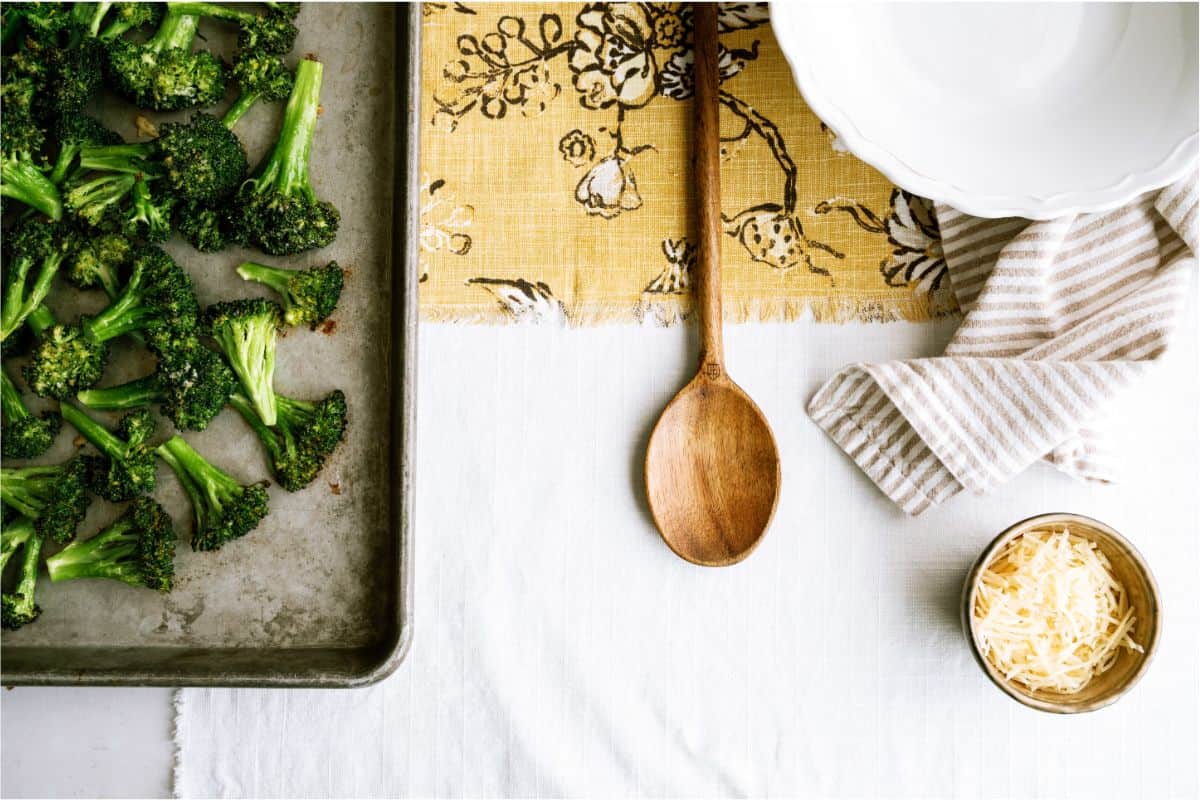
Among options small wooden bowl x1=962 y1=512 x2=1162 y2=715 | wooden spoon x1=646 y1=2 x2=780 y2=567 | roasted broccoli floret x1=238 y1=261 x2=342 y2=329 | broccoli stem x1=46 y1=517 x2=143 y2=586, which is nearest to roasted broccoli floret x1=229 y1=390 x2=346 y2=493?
roasted broccoli floret x1=238 y1=261 x2=342 y2=329

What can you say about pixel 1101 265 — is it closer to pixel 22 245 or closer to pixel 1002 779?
pixel 1002 779

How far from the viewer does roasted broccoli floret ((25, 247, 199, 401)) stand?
3.52 ft

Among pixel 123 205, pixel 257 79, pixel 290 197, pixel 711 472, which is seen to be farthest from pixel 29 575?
pixel 711 472

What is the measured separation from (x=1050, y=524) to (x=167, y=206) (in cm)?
121

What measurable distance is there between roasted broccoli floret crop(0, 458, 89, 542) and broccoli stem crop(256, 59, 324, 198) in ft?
1.49

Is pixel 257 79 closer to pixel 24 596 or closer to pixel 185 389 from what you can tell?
pixel 185 389

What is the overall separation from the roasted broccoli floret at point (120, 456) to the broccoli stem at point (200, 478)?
1.0 inches

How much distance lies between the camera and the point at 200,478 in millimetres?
1106

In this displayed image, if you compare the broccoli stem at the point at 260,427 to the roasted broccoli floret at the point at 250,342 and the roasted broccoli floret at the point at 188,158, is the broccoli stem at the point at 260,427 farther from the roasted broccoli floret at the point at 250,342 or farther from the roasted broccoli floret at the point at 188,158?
the roasted broccoli floret at the point at 188,158

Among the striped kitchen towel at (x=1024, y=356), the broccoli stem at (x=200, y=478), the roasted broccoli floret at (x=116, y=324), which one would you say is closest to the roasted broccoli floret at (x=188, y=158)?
the roasted broccoli floret at (x=116, y=324)

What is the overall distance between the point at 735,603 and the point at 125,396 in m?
0.87

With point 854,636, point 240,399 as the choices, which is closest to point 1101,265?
point 854,636

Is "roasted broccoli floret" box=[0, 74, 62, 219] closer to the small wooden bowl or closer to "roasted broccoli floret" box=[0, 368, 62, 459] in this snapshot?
"roasted broccoli floret" box=[0, 368, 62, 459]

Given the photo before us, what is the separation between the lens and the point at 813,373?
1.19m
